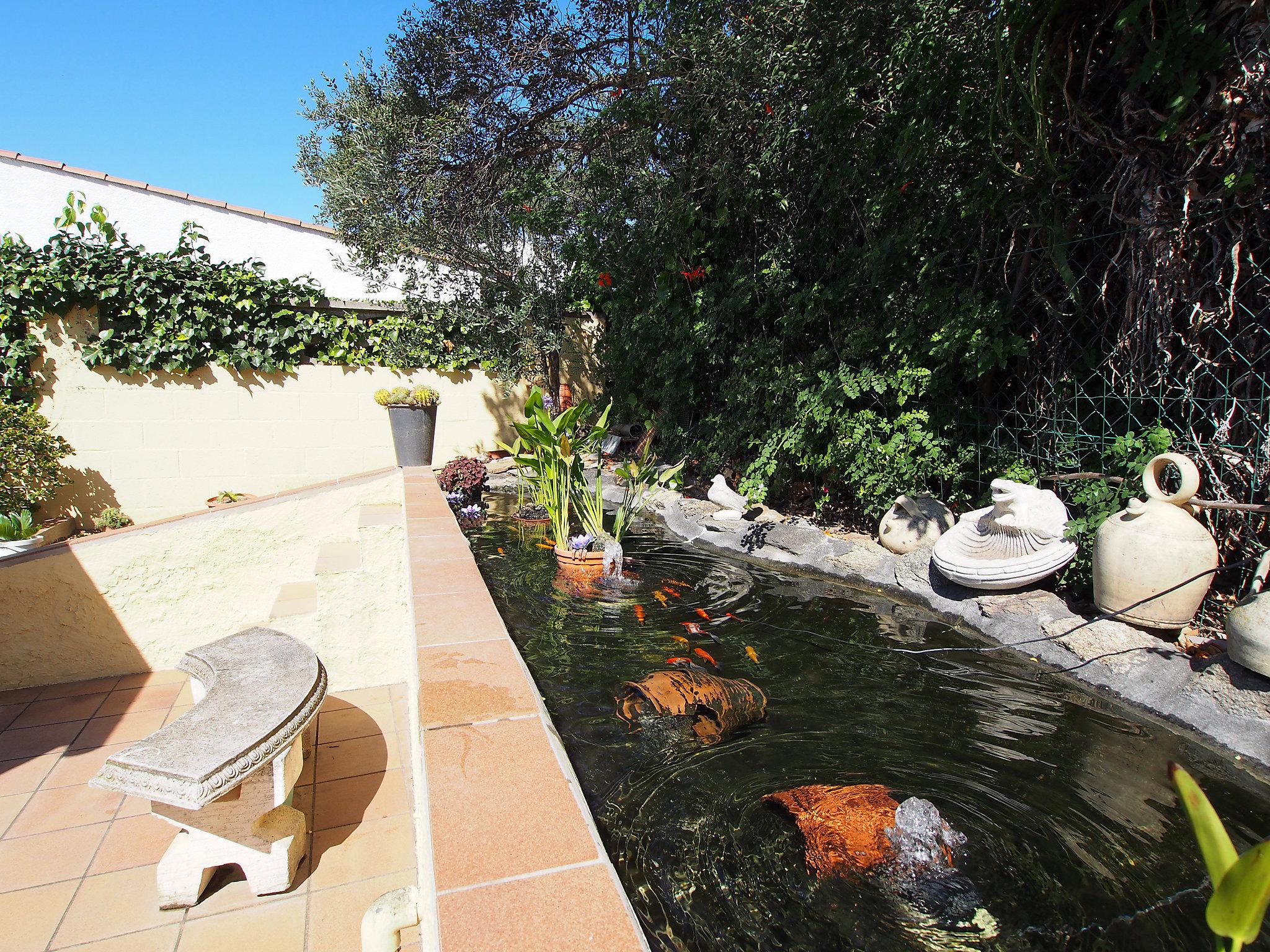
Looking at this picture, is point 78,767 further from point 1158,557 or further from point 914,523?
point 1158,557

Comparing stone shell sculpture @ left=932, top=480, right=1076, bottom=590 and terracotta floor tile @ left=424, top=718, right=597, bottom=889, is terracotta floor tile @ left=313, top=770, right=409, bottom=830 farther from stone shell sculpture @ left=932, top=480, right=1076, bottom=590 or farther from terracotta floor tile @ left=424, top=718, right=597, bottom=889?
stone shell sculpture @ left=932, top=480, right=1076, bottom=590

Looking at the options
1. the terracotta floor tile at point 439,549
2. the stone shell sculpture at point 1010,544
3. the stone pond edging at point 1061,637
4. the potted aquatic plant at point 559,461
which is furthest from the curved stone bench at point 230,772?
the stone shell sculpture at point 1010,544

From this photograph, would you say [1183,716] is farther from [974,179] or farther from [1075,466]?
[974,179]

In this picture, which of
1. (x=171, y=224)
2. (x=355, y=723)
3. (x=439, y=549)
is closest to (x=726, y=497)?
(x=439, y=549)

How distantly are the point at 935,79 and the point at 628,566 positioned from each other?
356 cm

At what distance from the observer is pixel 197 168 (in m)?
13.4

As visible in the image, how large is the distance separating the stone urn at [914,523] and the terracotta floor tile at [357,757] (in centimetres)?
322

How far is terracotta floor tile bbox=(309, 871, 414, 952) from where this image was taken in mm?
1771

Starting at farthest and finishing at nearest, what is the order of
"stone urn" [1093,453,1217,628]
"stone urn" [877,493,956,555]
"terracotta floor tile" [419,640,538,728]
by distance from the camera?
1. "stone urn" [877,493,956,555]
2. "stone urn" [1093,453,1217,628]
3. "terracotta floor tile" [419,640,538,728]

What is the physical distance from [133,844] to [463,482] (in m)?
3.69

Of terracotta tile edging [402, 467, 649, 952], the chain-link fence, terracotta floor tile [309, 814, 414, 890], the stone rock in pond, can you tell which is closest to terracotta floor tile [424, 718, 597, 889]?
terracotta tile edging [402, 467, 649, 952]

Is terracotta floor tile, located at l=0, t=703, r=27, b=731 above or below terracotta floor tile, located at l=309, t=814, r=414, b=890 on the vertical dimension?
below

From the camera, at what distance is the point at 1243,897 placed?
0.77m

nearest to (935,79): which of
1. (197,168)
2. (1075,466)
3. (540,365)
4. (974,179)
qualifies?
(974,179)
